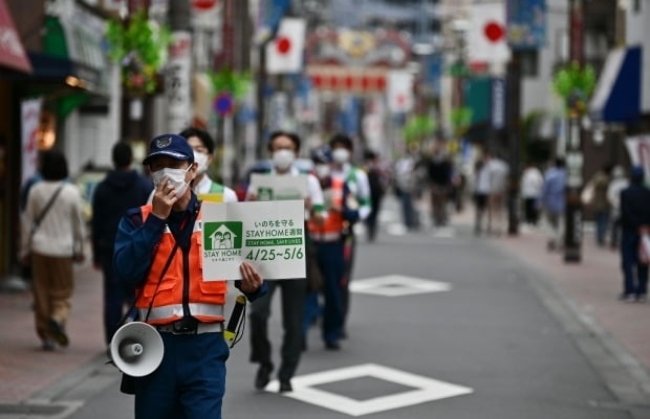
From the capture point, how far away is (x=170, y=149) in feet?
22.5

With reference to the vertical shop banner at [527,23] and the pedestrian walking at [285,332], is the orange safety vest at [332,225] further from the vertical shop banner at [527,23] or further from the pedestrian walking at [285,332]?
the vertical shop banner at [527,23]

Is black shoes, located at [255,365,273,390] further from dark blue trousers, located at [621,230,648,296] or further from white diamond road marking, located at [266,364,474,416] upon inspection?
dark blue trousers, located at [621,230,648,296]

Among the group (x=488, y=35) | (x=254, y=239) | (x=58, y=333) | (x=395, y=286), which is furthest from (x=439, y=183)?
(x=254, y=239)

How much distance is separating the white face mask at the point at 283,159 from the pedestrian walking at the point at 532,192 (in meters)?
26.8

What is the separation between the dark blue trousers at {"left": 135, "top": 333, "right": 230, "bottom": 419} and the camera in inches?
270

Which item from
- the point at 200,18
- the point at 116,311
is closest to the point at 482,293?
the point at 116,311

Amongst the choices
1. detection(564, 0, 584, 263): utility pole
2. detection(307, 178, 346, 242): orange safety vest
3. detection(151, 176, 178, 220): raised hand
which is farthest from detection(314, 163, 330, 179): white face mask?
detection(564, 0, 584, 263): utility pole

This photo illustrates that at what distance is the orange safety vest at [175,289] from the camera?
693 cm

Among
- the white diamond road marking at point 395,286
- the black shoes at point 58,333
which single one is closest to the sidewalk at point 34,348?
the black shoes at point 58,333

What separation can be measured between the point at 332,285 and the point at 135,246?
25.5ft

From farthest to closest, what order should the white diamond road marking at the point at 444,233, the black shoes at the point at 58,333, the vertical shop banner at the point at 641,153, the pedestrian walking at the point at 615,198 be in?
1. the white diamond road marking at the point at 444,233
2. the pedestrian walking at the point at 615,198
3. the vertical shop banner at the point at 641,153
4. the black shoes at the point at 58,333

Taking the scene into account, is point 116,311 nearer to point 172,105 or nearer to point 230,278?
point 230,278

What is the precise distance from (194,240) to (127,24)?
49.8ft

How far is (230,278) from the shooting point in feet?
22.6
